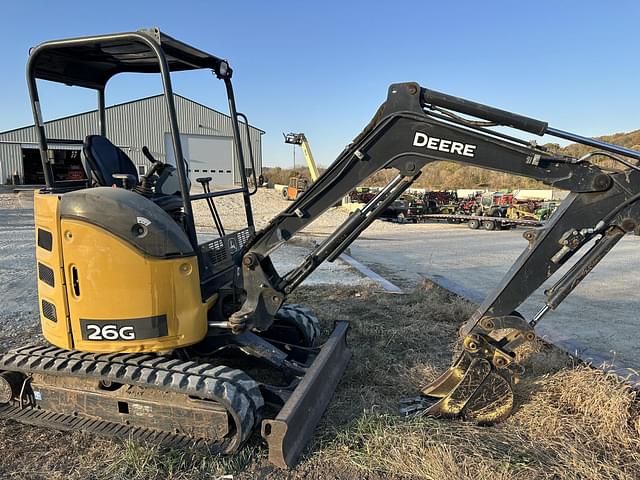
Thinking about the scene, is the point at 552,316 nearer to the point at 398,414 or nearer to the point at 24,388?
the point at 398,414

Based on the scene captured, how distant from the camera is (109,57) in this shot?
14.5 ft

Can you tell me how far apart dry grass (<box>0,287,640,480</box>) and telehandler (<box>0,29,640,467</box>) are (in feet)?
0.49

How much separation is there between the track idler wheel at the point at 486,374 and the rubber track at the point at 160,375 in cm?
140

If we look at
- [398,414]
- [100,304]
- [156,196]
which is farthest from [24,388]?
[398,414]

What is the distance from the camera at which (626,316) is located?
702cm

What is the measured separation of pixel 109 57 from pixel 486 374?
167 inches

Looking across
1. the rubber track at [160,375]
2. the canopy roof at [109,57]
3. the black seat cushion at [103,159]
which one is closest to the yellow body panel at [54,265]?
the rubber track at [160,375]

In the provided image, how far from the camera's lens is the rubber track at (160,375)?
10.7 feet

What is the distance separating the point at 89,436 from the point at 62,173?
7.60 feet

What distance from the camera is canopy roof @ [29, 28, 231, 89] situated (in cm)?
363

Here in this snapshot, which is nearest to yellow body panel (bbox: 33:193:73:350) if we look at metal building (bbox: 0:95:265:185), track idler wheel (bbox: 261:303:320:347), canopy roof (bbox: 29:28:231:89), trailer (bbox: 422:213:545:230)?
canopy roof (bbox: 29:28:231:89)

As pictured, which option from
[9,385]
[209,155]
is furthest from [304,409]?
[209,155]

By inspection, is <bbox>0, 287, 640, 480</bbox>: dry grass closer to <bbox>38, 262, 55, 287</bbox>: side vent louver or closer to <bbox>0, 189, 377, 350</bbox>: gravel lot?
<bbox>38, 262, 55, 287</bbox>: side vent louver

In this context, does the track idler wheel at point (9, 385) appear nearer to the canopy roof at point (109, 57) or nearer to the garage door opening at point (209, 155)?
the canopy roof at point (109, 57)
